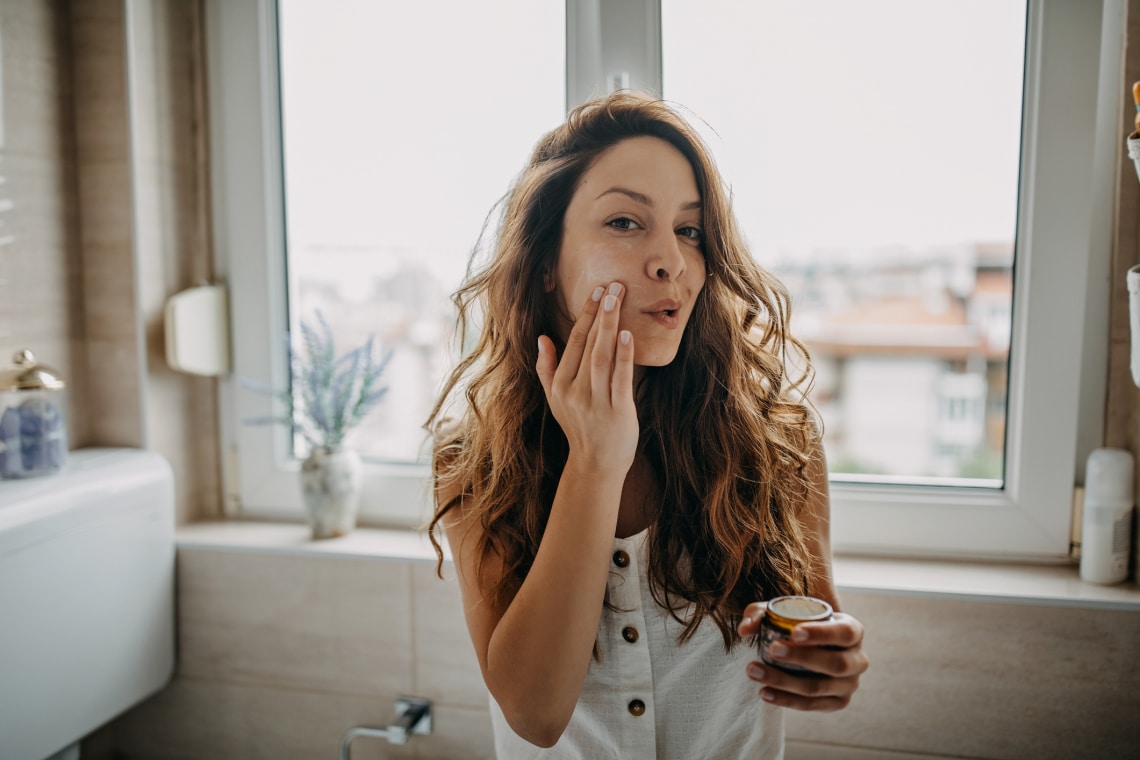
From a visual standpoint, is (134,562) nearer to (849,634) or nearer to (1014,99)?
(849,634)

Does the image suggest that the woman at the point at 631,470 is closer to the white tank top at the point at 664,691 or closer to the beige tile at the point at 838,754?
the white tank top at the point at 664,691

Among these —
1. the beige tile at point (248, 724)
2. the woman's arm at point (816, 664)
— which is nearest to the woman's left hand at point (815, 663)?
the woman's arm at point (816, 664)

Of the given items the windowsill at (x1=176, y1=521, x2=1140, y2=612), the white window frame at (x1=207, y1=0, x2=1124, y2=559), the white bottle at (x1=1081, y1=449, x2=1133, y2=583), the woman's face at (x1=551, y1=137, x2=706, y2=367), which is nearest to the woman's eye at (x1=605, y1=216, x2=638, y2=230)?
the woman's face at (x1=551, y1=137, x2=706, y2=367)

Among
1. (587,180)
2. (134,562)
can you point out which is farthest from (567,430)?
(134,562)

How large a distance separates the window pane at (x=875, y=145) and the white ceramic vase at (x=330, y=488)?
0.73m

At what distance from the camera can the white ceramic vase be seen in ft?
4.08

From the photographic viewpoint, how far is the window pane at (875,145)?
109cm

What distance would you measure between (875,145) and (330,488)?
0.98m

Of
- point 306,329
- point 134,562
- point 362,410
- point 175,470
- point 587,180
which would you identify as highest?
point 587,180

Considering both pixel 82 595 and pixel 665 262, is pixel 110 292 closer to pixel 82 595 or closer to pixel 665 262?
pixel 82 595

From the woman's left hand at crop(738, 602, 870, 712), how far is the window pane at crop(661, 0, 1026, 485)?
0.46m

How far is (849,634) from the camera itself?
686mm

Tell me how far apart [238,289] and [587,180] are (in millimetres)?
813

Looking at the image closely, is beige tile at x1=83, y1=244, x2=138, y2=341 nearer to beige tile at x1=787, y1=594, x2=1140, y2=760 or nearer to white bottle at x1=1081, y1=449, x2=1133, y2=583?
beige tile at x1=787, y1=594, x2=1140, y2=760
